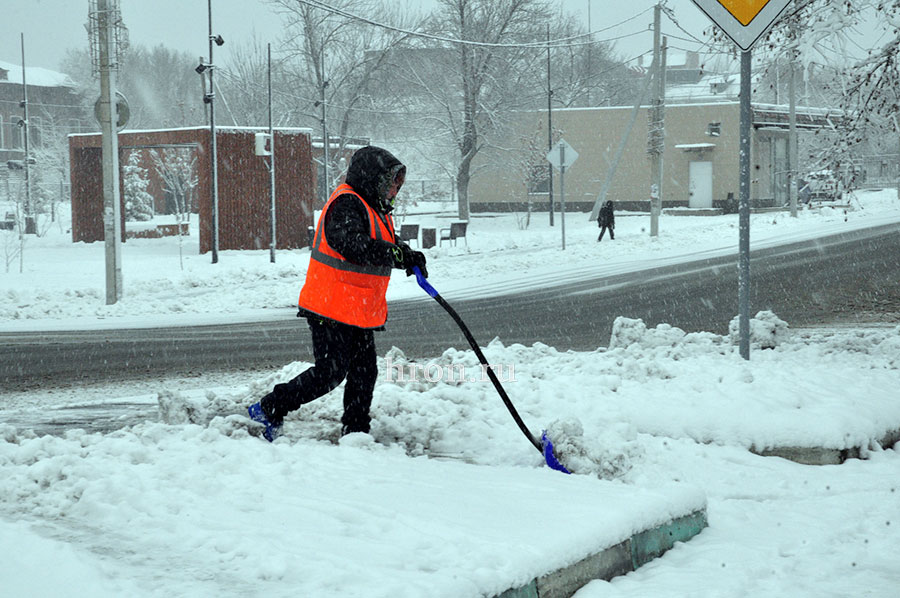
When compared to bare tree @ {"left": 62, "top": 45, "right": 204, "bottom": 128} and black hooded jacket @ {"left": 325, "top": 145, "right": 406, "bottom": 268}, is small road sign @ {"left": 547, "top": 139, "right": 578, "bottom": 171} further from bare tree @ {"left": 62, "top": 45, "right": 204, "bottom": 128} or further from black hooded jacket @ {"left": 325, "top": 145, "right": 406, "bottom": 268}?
bare tree @ {"left": 62, "top": 45, "right": 204, "bottom": 128}

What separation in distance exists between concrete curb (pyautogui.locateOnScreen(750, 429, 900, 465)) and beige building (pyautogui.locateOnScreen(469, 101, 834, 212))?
38.7 metres

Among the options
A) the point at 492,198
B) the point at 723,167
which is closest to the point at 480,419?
the point at 723,167

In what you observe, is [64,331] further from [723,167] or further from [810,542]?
[723,167]

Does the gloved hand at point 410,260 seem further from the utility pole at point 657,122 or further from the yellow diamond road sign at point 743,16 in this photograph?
the utility pole at point 657,122

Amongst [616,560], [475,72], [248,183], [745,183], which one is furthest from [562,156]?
[475,72]

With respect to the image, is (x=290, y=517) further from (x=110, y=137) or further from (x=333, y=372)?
(x=110, y=137)

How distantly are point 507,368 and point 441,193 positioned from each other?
191 feet

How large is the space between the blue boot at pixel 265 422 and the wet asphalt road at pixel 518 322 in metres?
3.66

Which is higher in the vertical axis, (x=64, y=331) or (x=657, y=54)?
(x=657, y=54)

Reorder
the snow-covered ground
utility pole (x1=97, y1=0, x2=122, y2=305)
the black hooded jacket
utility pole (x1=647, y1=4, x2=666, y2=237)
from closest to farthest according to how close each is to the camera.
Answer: the snow-covered ground < the black hooded jacket < utility pole (x1=97, y1=0, x2=122, y2=305) < utility pole (x1=647, y1=4, x2=666, y2=237)

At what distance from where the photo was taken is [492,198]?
52.5 m

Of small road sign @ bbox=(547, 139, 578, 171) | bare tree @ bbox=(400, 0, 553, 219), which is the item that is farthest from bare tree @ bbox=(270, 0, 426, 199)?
small road sign @ bbox=(547, 139, 578, 171)

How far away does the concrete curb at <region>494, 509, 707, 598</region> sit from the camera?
3195 millimetres

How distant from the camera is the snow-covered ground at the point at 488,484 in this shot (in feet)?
9.99
